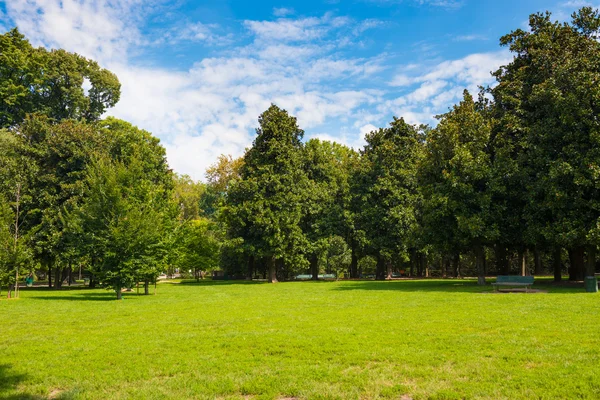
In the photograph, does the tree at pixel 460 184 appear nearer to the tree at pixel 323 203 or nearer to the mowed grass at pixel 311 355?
the mowed grass at pixel 311 355

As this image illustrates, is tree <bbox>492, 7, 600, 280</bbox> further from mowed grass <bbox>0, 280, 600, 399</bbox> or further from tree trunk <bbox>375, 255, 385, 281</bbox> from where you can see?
tree trunk <bbox>375, 255, 385, 281</bbox>

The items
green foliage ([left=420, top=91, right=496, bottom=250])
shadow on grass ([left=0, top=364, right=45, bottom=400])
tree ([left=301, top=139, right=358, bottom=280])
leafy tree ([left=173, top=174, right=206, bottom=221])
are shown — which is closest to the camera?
shadow on grass ([left=0, top=364, right=45, bottom=400])

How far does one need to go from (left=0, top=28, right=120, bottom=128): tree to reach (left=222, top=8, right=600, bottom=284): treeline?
29073 millimetres

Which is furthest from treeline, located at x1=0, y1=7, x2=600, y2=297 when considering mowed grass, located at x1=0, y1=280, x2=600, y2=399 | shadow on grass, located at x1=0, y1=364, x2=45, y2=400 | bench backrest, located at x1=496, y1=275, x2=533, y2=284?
shadow on grass, located at x1=0, y1=364, x2=45, y2=400

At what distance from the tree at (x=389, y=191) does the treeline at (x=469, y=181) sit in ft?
0.44

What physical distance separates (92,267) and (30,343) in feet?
51.8

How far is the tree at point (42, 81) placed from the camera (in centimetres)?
5308

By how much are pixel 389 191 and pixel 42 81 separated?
45379mm

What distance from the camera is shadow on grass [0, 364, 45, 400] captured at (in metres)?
7.08

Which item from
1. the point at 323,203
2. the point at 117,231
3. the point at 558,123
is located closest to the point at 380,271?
the point at 323,203

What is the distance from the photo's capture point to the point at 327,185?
52000mm

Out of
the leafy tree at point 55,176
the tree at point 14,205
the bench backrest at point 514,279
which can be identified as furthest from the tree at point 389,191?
the tree at point 14,205

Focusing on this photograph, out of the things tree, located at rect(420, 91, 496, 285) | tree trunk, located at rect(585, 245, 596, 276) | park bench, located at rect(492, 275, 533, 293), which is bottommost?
park bench, located at rect(492, 275, 533, 293)

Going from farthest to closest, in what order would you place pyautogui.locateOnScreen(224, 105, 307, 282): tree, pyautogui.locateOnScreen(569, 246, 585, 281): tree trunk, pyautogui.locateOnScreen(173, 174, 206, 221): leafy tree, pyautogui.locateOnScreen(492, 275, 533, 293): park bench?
1. pyautogui.locateOnScreen(173, 174, 206, 221): leafy tree
2. pyautogui.locateOnScreen(224, 105, 307, 282): tree
3. pyautogui.locateOnScreen(569, 246, 585, 281): tree trunk
4. pyautogui.locateOnScreen(492, 275, 533, 293): park bench
